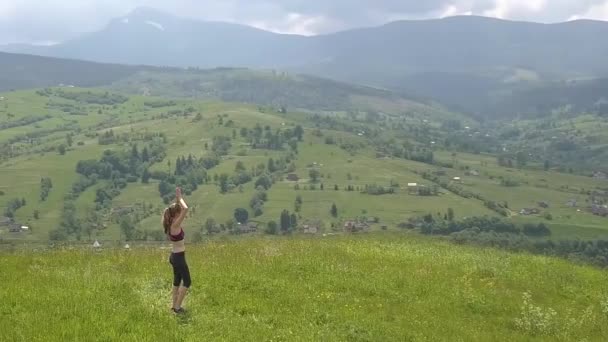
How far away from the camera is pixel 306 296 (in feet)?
67.9

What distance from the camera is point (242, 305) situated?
18875mm

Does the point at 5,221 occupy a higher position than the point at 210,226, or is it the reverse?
the point at 210,226

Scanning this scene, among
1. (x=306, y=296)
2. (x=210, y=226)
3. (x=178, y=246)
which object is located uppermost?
(x=178, y=246)

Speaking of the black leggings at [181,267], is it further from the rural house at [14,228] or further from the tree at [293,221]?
the rural house at [14,228]

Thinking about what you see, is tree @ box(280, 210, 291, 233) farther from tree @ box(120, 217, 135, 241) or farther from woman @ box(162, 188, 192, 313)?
woman @ box(162, 188, 192, 313)

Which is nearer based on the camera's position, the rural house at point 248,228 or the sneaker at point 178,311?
the sneaker at point 178,311

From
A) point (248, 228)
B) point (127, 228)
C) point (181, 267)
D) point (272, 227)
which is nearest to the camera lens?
point (181, 267)

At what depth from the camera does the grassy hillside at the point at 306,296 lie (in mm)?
16109

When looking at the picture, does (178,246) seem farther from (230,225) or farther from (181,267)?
(230,225)

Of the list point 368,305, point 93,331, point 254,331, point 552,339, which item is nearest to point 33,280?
point 93,331

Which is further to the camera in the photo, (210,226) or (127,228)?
(210,226)

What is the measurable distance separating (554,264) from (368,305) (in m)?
14.1

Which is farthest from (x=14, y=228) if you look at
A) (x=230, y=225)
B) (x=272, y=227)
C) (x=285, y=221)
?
(x=285, y=221)

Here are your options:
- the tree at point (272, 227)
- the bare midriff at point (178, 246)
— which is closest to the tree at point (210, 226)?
the tree at point (272, 227)
